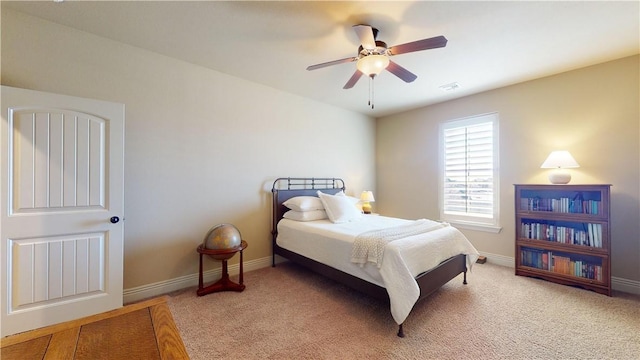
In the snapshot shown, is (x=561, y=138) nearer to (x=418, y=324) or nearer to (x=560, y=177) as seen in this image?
(x=560, y=177)

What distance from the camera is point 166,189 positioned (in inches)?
112

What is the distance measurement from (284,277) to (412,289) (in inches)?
70.2

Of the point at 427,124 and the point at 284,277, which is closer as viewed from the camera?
the point at 284,277

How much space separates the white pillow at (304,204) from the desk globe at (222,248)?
0.91 m

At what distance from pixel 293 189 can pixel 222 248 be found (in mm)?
1551

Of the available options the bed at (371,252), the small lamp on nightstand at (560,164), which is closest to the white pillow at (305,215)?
the bed at (371,252)

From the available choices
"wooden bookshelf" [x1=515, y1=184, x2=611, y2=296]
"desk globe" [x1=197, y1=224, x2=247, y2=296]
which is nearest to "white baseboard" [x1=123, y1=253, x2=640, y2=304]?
"desk globe" [x1=197, y1=224, x2=247, y2=296]

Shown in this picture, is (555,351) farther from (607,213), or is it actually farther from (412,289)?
(607,213)

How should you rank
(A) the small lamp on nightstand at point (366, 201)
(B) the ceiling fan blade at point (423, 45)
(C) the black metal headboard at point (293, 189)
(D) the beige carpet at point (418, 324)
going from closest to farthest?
(D) the beige carpet at point (418, 324)
(B) the ceiling fan blade at point (423, 45)
(C) the black metal headboard at point (293, 189)
(A) the small lamp on nightstand at point (366, 201)

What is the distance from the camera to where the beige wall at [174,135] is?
2.30 metres

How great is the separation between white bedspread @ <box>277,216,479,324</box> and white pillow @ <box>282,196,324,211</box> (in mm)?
207

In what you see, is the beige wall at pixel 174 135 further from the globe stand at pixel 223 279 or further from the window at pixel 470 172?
the window at pixel 470 172

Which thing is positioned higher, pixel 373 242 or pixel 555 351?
pixel 373 242

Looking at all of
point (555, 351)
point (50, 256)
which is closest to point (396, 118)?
point (555, 351)
